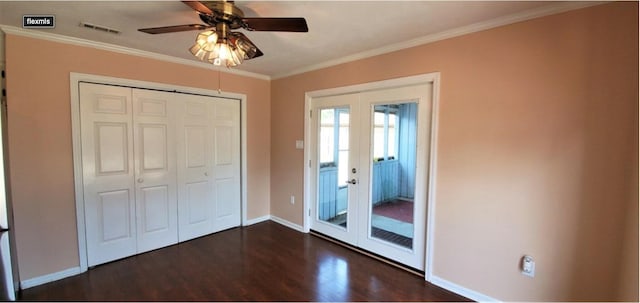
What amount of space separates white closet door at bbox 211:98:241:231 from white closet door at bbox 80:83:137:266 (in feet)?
3.18

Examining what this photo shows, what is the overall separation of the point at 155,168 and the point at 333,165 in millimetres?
2089

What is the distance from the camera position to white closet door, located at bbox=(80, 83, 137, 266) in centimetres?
270

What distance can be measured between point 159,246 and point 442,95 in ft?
11.4

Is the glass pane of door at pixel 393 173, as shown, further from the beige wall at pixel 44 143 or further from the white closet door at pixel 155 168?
the beige wall at pixel 44 143

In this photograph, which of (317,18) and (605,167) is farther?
(317,18)

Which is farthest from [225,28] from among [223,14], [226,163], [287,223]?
[287,223]

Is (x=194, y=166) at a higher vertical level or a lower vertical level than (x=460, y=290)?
higher

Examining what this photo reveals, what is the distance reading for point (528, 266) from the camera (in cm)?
206

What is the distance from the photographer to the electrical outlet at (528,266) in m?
2.04

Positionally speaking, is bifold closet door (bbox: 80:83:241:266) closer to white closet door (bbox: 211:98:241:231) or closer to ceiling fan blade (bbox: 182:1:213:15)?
white closet door (bbox: 211:98:241:231)

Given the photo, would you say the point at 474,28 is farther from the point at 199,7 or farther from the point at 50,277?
the point at 50,277

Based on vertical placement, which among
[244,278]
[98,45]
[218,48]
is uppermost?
[98,45]

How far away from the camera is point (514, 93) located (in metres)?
2.06

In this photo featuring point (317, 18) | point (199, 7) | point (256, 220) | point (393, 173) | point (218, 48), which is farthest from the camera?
point (256, 220)
